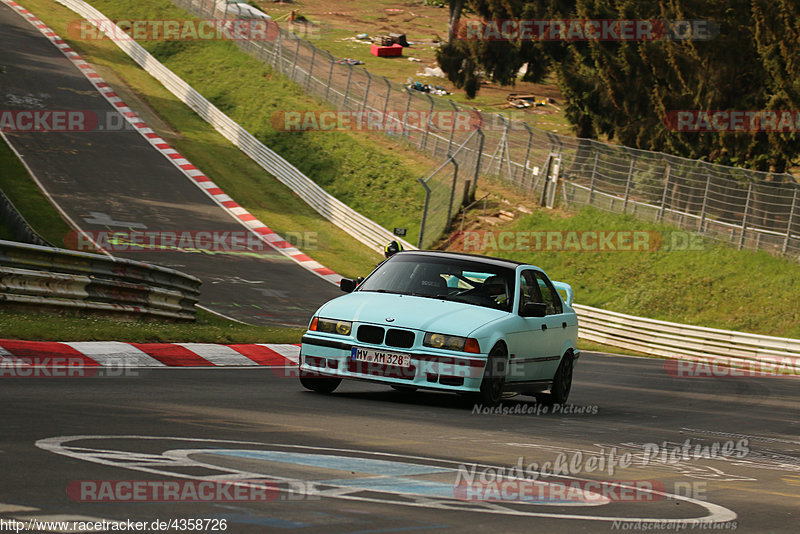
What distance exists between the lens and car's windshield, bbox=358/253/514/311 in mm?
A: 11023

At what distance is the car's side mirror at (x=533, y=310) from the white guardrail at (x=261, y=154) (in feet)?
75.4

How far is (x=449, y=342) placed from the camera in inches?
393

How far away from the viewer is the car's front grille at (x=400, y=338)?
996 cm

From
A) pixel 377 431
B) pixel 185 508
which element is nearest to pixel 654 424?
pixel 377 431

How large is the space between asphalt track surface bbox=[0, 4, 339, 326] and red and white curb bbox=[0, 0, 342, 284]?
1.32 feet

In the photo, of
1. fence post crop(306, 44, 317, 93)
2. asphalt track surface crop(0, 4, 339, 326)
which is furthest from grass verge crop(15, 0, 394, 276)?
asphalt track surface crop(0, 4, 339, 326)

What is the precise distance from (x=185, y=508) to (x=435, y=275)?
22.6 ft

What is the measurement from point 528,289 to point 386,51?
216ft

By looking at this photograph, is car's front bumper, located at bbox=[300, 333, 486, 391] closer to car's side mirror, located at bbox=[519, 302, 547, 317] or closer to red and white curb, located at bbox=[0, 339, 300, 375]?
car's side mirror, located at bbox=[519, 302, 547, 317]

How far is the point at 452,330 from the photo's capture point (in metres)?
10.0

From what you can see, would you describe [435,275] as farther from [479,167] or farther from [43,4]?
[43,4]

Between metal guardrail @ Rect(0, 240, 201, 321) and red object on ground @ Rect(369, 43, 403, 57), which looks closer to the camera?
metal guardrail @ Rect(0, 240, 201, 321)

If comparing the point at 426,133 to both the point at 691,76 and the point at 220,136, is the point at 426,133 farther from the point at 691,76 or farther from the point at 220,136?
the point at 691,76

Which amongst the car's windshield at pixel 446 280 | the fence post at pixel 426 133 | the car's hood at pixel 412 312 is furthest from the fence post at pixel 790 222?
the car's hood at pixel 412 312
